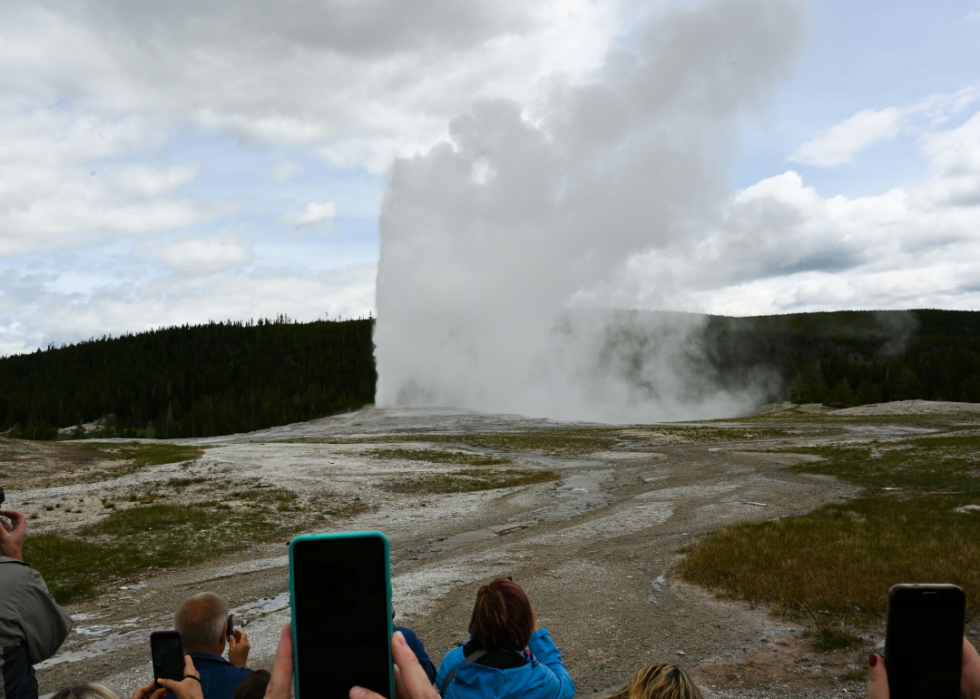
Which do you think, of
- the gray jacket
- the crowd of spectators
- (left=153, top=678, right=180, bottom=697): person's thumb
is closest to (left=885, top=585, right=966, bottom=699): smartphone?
the crowd of spectators

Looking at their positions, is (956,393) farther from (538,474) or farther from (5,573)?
(5,573)

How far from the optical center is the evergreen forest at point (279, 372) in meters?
101

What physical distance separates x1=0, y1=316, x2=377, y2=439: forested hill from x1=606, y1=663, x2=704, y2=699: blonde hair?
102799 mm

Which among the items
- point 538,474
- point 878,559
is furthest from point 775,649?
point 538,474

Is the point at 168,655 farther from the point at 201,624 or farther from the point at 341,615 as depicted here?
the point at 341,615

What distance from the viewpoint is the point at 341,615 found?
2.22m

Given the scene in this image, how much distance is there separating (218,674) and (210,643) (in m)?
0.19

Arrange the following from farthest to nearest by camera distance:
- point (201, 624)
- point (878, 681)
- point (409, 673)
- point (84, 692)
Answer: point (201, 624), point (84, 692), point (878, 681), point (409, 673)

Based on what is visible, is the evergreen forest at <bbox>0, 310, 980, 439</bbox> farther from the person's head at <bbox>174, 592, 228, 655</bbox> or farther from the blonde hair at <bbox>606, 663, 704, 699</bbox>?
the blonde hair at <bbox>606, 663, 704, 699</bbox>

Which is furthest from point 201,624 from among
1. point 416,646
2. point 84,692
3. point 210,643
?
point 416,646

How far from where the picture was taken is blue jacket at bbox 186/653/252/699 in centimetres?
392

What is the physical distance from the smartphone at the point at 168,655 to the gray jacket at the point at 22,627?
4.09 ft

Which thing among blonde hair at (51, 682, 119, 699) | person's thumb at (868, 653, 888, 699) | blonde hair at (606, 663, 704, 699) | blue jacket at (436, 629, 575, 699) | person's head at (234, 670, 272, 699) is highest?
person's thumb at (868, 653, 888, 699)

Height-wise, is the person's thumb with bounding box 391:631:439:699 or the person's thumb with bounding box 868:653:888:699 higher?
the person's thumb with bounding box 391:631:439:699
